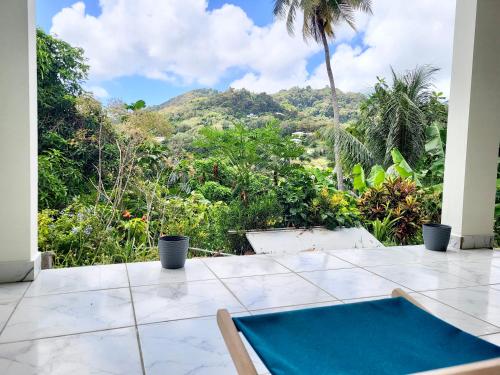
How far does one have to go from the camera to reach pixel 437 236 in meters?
4.23

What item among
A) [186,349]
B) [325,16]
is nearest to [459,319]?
[186,349]

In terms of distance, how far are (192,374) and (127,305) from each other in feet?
3.21

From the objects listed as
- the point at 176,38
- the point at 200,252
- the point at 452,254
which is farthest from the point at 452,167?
the point at 176,38

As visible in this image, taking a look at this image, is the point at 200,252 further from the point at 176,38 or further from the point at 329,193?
the point at 176,38

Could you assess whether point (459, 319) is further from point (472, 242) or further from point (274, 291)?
point (472, 242)

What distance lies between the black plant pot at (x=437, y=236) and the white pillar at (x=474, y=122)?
23 cm

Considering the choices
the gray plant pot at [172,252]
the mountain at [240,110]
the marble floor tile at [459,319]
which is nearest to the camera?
the marble floor tile at [459,319]

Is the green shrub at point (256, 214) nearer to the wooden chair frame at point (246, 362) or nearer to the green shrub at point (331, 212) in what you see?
the green shrub at point (331, 212)

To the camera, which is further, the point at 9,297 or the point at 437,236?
the point at 437,236

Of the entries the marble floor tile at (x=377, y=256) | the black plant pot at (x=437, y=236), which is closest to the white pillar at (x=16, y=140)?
the marble floor tile at (x=377, y=256)

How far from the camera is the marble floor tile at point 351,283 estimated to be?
2.97 m

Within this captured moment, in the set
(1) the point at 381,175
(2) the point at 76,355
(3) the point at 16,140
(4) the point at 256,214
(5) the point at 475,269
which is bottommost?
(2) the point at 76,355

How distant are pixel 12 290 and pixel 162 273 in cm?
109

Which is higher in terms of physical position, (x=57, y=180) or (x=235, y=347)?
(x=57, y=180)
